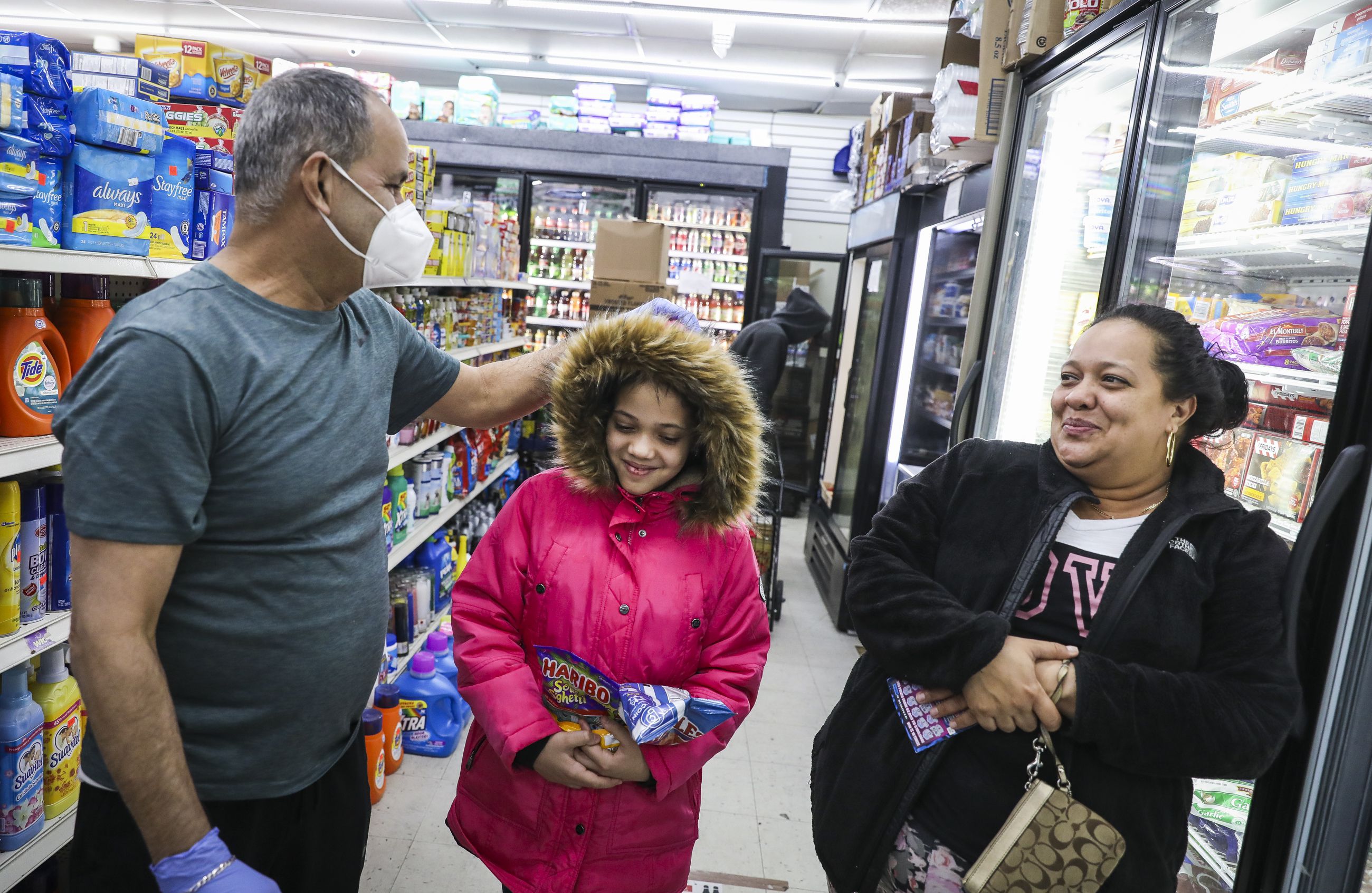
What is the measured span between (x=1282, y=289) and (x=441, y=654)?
124 inches

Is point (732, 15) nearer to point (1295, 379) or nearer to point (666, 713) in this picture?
point (1295, 379)

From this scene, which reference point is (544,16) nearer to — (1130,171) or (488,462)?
(488,462)

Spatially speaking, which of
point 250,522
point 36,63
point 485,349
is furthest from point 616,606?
point 485,349

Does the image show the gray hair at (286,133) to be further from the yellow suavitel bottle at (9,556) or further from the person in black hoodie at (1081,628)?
the person in black hoodie at (1081,628)

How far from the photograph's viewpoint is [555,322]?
7395mm

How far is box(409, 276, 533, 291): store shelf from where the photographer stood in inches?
128

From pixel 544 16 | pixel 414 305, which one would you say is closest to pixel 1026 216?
pixel 414 305

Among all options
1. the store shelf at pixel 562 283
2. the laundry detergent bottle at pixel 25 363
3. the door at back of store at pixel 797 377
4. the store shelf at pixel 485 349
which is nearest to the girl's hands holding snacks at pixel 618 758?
the laundry detergent bottle at pixel 25 363

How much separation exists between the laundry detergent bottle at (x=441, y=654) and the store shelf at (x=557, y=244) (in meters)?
4.61

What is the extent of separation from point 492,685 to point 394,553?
1878mm

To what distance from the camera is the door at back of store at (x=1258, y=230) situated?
1.84 metres

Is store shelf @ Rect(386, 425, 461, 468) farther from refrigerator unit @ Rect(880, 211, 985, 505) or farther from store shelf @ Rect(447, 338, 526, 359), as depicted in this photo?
refrigerator unit @ Rect(880, 211, 985, 505)

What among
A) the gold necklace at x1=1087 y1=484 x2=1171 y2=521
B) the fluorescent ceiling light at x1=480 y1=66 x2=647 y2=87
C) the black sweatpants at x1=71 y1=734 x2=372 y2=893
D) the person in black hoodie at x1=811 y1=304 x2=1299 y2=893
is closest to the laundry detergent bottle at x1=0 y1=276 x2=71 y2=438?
the black sweatpants at x1=71 y1=734 x2=372 y2=893

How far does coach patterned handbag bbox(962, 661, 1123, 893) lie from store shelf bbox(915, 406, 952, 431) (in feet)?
10.7
